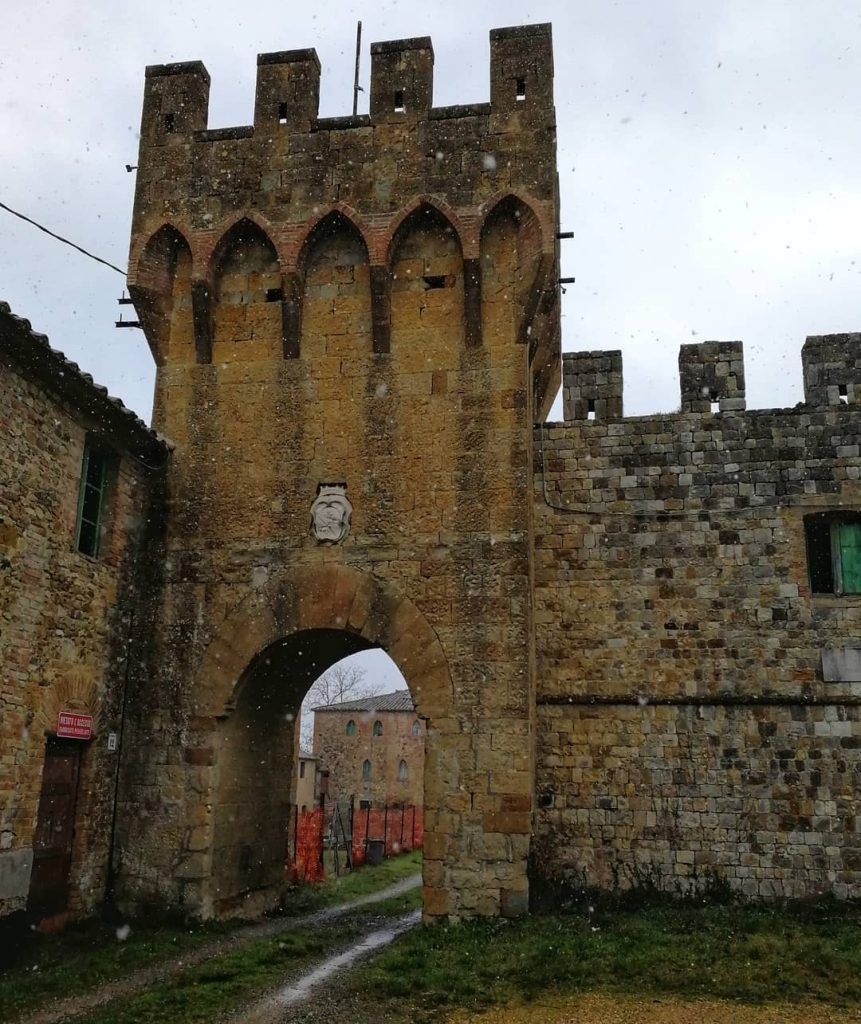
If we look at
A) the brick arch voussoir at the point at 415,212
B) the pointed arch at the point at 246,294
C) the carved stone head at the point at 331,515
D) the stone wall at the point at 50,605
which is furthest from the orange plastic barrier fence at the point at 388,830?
the brick arch voussoir at the point at 415,212

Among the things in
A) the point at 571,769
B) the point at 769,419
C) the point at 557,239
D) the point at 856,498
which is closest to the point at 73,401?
the point at 557,239

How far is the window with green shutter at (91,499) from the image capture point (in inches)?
367

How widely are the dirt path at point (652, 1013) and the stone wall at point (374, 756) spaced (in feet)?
112

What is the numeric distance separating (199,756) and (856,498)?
7.71 metres

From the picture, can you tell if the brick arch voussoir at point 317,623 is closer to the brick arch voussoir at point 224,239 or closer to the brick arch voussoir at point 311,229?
the brick arch voussoir at point 311,229

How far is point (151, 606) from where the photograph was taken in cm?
1008

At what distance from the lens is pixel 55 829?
8695 mm

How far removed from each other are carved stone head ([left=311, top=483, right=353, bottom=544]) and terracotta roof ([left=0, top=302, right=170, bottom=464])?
1927 millimetres

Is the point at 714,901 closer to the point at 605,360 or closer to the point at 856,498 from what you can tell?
the point at 856,498

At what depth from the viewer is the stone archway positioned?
9.27m

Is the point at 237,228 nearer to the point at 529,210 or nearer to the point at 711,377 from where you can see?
the point at 529,210

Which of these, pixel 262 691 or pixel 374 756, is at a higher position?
pixel 262 691

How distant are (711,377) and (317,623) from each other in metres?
5.43

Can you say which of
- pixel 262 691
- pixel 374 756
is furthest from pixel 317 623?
pixel 374 756
